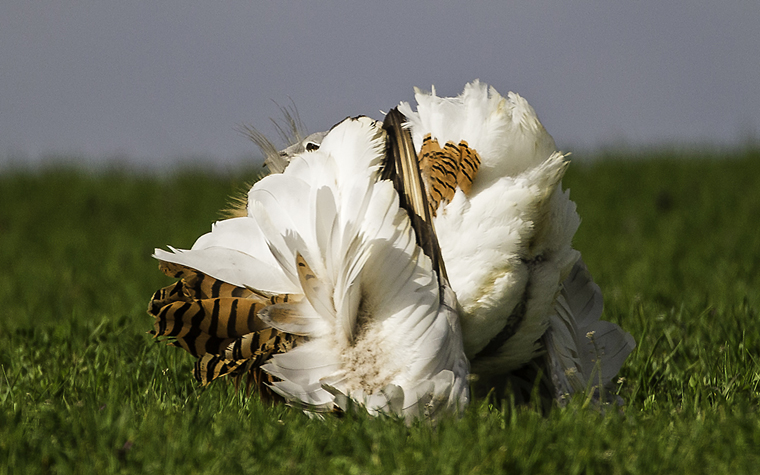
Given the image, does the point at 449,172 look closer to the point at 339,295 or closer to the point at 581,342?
the point at 339,295

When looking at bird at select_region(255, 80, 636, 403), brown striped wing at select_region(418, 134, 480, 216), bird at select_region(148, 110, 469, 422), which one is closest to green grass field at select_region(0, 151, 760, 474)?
bird at select_region(148, 110, 469, 422)

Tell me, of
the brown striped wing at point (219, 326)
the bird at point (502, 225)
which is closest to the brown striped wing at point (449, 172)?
the bird at point (502, 225)

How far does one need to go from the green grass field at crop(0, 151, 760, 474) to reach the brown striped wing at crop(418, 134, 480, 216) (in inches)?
24.0

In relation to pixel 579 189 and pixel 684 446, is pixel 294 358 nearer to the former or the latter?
pixel 684 446

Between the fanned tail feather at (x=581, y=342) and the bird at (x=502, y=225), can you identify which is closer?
the bird at (x=502, y=225)

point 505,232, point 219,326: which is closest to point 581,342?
point 505,232

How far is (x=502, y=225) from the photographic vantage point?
7.52 feet

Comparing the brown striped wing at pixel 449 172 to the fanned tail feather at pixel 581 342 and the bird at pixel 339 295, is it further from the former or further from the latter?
the fanned tail feather at pixel 581 342

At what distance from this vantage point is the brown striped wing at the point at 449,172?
2379 mm

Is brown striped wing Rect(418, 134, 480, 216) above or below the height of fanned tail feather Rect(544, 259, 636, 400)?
above

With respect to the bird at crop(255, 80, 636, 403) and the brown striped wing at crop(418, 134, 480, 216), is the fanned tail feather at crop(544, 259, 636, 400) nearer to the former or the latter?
the bird at crop(255, 80, 636, 403)

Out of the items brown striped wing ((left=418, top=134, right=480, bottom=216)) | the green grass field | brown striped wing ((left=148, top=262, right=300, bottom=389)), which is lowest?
the green grass field

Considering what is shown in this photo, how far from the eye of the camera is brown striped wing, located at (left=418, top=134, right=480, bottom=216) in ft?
7.80

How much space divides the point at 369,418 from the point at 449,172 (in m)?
0.74
